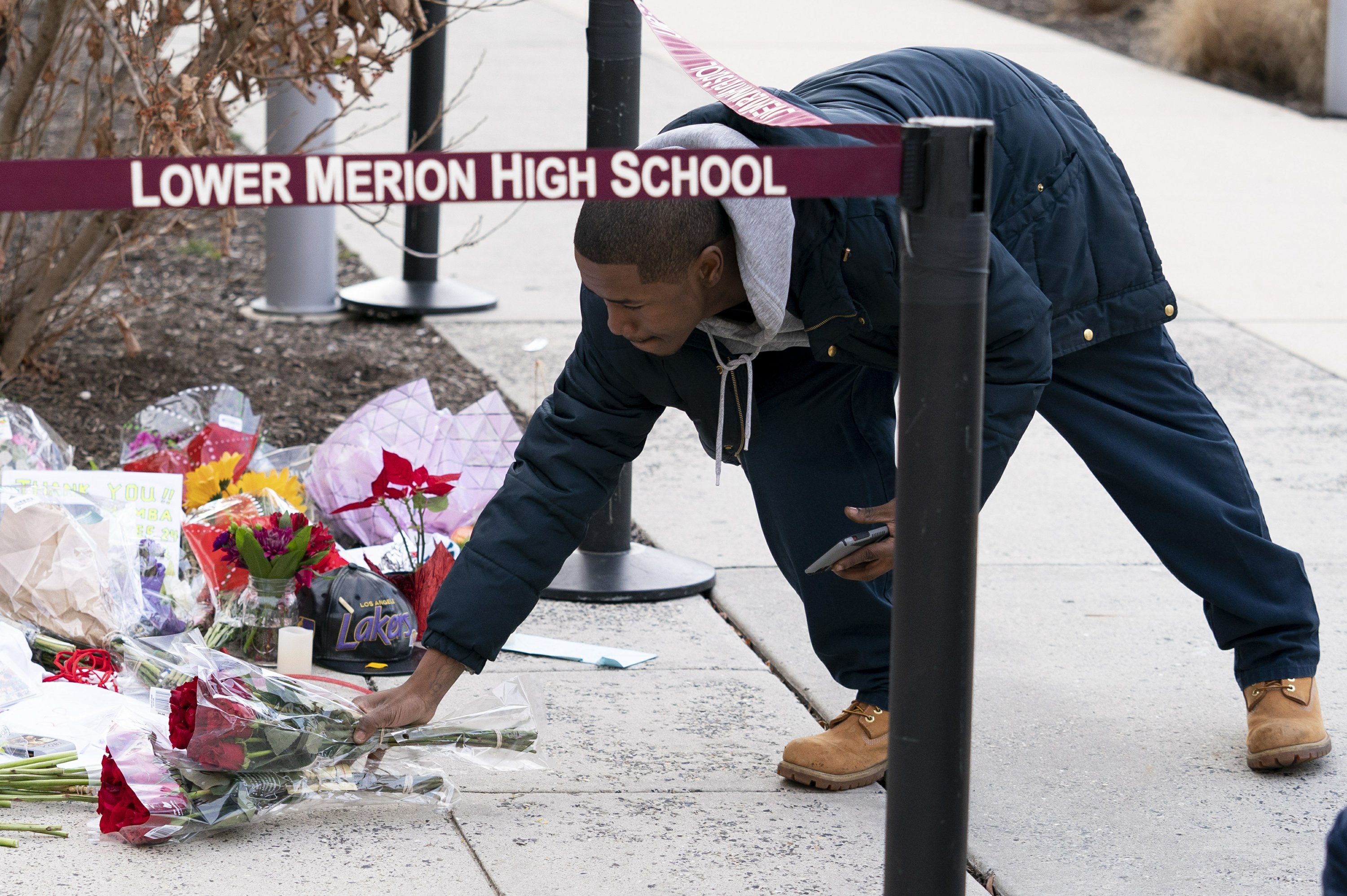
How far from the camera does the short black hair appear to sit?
7.84 feet

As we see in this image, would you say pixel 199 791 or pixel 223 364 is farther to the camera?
pixel 223 364

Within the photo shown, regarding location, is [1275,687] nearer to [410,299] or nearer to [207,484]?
[207,484]

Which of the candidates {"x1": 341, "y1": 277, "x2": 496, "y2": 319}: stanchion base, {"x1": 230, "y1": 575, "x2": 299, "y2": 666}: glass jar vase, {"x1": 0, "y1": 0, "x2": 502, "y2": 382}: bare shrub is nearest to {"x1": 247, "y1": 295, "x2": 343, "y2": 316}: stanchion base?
{"x1": 341, "y1": 277, "x2": 496, "y2": 319}: stanchion base

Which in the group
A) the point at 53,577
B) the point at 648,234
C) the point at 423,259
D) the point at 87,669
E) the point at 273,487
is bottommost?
the point at 87,669

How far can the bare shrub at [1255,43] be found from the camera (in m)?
10.9

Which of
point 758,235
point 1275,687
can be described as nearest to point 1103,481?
point 1275,687

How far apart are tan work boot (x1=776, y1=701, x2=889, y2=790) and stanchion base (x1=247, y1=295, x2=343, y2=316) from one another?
11.4 ft

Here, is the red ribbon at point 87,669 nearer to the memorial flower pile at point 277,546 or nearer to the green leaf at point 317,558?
the memorial flower pile at point 277,546

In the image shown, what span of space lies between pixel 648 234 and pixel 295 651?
4.21ft

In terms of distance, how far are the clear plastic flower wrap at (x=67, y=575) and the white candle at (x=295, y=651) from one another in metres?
0.30

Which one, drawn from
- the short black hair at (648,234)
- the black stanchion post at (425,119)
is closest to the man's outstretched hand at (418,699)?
the short black hair at (648,234)

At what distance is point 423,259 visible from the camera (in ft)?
20.3

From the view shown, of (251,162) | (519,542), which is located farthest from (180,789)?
(251,162)

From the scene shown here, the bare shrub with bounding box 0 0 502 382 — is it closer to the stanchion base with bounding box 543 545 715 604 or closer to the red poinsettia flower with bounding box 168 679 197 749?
the stanchion base with bounding box 543 545 715 604
